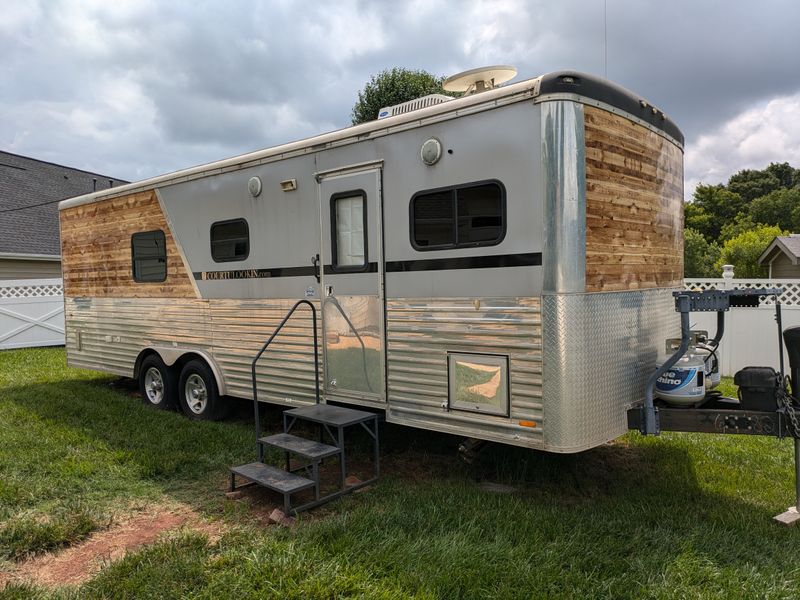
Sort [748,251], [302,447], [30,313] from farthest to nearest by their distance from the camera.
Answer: [748,251], [30,313], [302,447]

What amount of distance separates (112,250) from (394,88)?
1989 cm

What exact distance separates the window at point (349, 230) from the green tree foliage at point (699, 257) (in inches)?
1334

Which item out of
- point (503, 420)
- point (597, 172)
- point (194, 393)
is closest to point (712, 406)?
point (503, 420)

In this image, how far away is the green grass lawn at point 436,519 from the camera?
3.26 metres

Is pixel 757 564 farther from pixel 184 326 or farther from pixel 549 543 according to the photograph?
pixel 184 326

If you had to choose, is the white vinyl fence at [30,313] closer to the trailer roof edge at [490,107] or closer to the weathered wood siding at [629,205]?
the trailer roof edge at [490,107]

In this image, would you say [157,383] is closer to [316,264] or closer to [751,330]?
[316,264]

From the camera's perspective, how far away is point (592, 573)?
11.0ft

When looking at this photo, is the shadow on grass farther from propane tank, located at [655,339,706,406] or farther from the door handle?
the door handle

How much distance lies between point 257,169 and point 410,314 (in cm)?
243

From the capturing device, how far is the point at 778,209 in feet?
148

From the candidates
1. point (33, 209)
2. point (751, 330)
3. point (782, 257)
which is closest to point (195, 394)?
point (751, 330)

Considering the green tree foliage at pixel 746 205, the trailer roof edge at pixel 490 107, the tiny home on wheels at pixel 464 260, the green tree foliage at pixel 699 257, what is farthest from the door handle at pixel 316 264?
the green tree foliage at pixel 746 205

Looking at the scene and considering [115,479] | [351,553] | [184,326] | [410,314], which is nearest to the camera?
[351,553]
